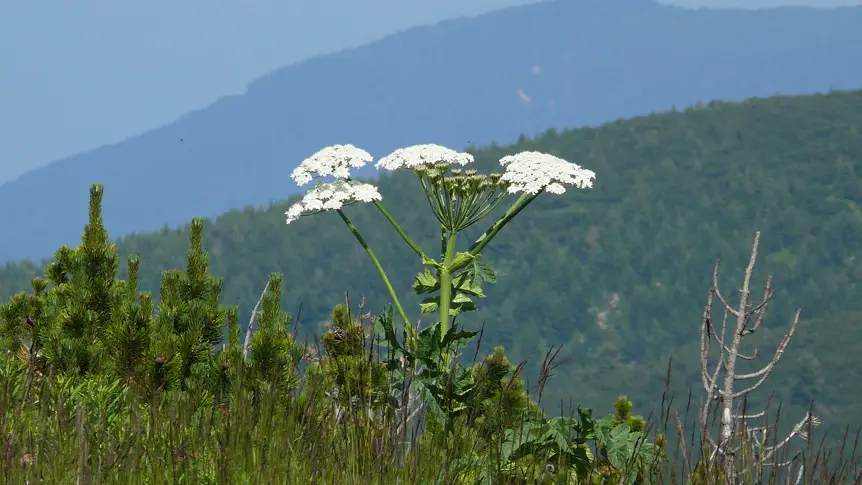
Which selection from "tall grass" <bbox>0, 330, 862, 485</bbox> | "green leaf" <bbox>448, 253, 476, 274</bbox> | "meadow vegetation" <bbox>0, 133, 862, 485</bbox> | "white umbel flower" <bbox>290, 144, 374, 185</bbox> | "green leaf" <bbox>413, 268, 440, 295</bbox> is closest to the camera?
"tall grass" <bbox>0, 330, 862, 485</bbox>

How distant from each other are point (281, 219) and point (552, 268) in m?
58.3

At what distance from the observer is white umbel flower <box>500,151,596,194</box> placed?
6.43m

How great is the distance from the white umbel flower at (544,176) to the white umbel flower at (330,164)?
1.06m

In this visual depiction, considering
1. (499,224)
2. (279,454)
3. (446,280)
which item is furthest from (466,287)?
(279,454)

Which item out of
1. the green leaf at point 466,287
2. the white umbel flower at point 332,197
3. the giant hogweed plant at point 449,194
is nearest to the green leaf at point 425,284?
the giant hogweed plant at point 449,194

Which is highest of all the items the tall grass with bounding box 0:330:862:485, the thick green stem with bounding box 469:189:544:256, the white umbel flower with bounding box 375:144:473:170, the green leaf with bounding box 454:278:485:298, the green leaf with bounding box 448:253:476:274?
the white umbel flower with bounding box 375:144:473:170

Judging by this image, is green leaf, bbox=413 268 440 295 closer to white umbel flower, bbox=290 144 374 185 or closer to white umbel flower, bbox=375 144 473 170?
white umbel flower, bbox=375 144 473 170

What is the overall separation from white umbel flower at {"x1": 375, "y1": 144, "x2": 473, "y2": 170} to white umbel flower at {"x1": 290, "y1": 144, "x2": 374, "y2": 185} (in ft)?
0.61

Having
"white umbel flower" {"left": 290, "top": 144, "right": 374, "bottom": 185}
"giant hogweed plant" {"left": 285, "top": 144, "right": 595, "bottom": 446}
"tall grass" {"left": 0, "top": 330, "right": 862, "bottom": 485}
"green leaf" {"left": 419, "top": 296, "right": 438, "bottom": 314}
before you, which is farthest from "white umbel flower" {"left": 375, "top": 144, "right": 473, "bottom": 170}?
"tall grass" {"left": 0, "top": 330, "right": 862, "bottom": 485}

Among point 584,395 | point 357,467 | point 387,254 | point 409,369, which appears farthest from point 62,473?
point 387,254

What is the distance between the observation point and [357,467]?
4.01m

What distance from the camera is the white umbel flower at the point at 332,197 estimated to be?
652 cm

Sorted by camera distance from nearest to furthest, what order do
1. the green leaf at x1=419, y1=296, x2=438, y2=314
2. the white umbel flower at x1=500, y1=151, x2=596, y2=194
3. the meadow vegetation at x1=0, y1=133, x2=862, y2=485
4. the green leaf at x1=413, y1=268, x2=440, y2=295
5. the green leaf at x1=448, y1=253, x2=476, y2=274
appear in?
the meadow vegetation at x1=0, y1=133, x2=862, y2=485
the green leaf at x1=419, y1=296, x2=438, y2=314
the green leaf at x1=448, y1=253, x2=476, y2=274
the white umbel flower at x1=500, y1=151, x2=596, y2=194
the green leaf at x1=413, y1=268, x2=440, y2=295

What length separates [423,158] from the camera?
667 centimetres
